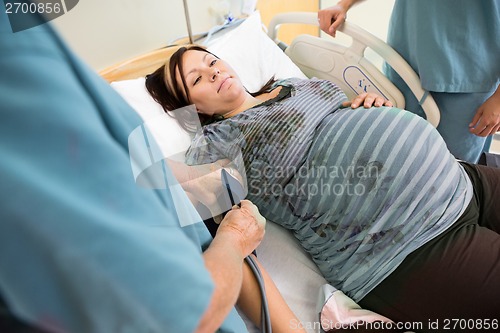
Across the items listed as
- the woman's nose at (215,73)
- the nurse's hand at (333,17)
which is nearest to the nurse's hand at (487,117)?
the nurse's hand at (333,17)

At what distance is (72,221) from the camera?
29cm

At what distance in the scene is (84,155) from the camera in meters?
0.32

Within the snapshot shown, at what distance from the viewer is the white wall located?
1.31 feet

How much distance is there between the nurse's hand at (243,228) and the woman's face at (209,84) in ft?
1.96

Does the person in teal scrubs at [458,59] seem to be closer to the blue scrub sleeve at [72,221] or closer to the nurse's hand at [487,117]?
the nurse's hand at [487,117]

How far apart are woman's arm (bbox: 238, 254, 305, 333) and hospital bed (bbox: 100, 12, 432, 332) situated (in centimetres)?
13

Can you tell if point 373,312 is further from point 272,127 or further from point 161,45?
point 161,45

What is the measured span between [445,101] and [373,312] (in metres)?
0.86

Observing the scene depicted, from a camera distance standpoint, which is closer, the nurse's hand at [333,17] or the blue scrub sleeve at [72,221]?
the blue scrub sleeve at [72,221]

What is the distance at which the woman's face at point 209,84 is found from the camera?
1240mm

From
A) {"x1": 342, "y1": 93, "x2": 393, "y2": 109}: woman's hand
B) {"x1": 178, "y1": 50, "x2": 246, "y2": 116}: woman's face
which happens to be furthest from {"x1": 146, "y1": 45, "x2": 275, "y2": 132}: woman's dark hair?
{"x1": 342, "y1": 93, "x2": 393, "y2": 109}: woman's hand

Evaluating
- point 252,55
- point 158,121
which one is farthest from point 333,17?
point 158,121

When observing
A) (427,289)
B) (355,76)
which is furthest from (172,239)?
(355,76)

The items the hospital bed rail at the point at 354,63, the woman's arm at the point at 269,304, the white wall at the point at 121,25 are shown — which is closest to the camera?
the white wall at the point at 121,25
